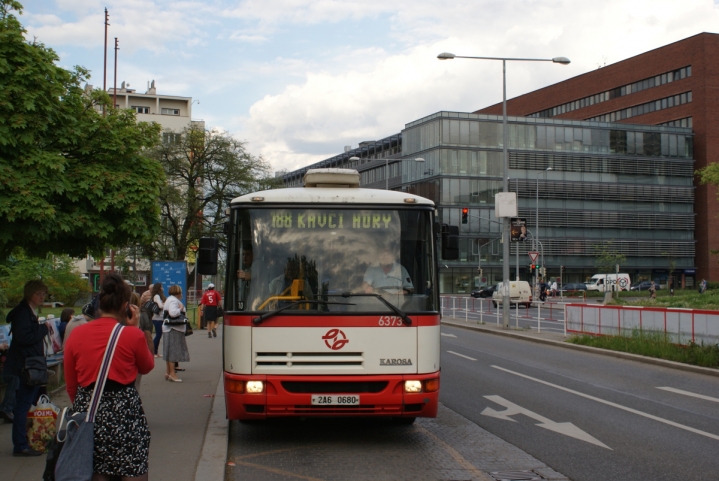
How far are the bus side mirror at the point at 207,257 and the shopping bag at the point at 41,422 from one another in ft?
6.85

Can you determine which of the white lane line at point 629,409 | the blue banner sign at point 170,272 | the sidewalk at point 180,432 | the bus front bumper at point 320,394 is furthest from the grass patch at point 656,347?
the blue banner sign at point 170,272

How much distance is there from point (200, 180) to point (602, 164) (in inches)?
A: 2085

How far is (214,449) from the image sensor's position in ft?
26.0

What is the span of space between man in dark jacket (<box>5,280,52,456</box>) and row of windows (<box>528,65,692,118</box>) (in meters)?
84.2

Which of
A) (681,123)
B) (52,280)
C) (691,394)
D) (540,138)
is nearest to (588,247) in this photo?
(540,138)

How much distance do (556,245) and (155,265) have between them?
63033 millimetres

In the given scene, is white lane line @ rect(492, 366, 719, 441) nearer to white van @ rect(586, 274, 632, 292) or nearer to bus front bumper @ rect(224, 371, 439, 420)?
bus front bumper @ rect(224, 371, 439, 420)

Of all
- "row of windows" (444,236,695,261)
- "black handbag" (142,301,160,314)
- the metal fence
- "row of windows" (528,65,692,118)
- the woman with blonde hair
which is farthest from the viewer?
"row of windows" (528,65,692,118)

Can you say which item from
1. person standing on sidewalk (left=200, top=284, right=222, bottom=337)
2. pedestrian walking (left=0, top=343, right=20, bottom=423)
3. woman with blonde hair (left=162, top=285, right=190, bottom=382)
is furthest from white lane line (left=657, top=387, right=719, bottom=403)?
person standing on sidewalk (left=200, top=284, right=222, bottom=337)

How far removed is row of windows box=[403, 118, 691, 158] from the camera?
79.2m

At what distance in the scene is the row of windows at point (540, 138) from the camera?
79.2 m

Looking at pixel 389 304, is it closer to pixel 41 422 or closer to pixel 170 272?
pixel 41 422

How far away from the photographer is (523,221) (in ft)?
95.2

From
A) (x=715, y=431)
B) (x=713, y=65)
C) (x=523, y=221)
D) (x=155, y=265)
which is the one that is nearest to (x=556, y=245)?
(x=713, y=65)
